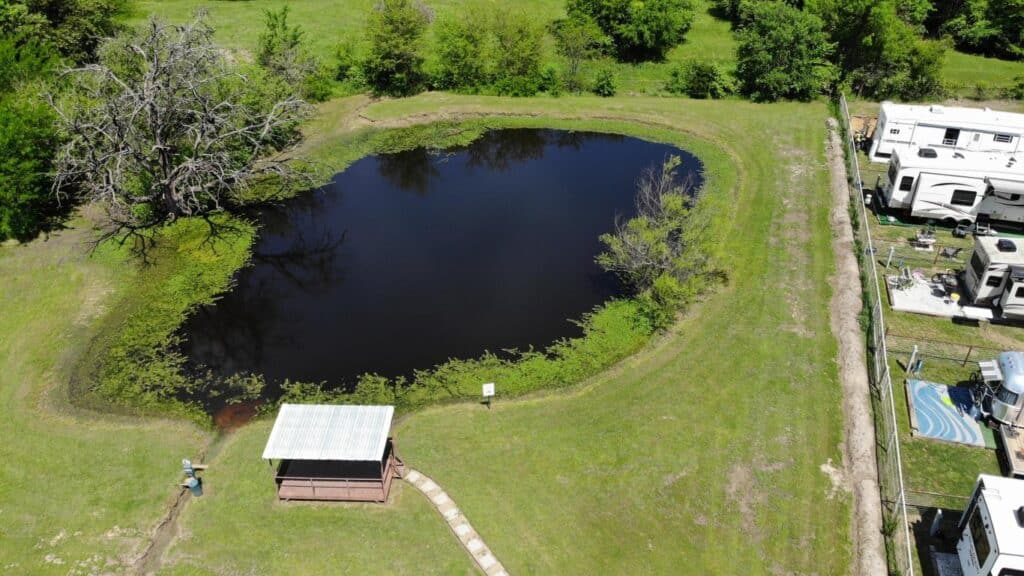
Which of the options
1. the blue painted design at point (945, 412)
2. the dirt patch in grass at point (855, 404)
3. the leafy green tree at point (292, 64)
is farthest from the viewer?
the leafy green tree at point (292, 64)

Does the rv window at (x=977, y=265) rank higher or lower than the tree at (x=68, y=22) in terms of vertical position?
lower

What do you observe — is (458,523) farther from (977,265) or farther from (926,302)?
(977,265)

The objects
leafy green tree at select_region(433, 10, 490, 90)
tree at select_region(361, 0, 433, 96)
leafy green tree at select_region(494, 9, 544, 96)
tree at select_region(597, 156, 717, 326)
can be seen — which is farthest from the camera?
leafy green tree at select_region(494, 9, 544, 96)

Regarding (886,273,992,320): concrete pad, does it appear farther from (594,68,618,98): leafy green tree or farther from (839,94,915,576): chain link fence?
(594,68,618,98): leafy green tree

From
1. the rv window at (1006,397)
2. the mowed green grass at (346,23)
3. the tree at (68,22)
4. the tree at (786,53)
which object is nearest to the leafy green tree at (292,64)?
the mowed green grass at (346,23)

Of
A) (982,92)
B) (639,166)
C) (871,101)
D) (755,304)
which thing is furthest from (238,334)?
(982,92)

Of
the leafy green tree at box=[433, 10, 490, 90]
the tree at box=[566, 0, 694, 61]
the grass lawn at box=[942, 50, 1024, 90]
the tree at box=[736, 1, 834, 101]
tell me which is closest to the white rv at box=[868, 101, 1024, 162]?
the tree at box=[736, 1, 834, 101]

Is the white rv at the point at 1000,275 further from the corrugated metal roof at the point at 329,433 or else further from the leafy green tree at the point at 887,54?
the leafy green tree at the point at 887,54
